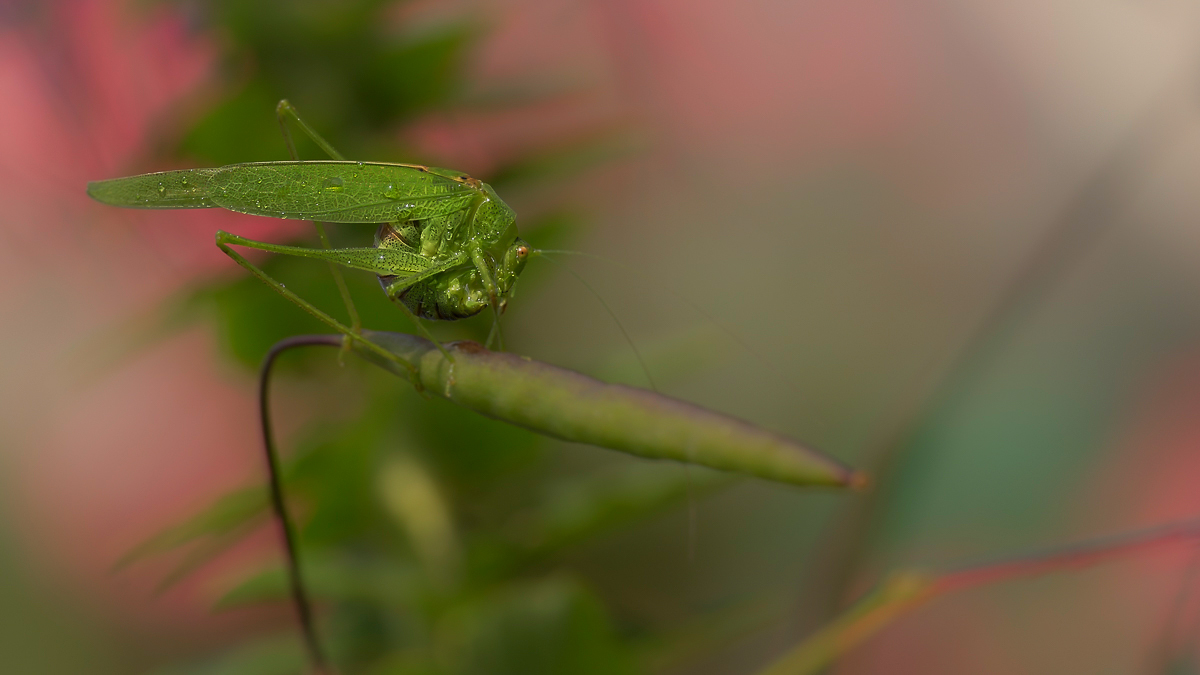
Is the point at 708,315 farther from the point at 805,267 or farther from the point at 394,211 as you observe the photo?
the point at 805,267

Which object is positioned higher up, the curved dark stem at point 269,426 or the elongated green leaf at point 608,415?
the elongated green leaf at point 608,415

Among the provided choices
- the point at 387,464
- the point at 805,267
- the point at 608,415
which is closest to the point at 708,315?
the point at 608,415

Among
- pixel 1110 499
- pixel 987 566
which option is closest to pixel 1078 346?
pixel 1110 499

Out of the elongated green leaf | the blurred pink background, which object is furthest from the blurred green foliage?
the elongated green leaf

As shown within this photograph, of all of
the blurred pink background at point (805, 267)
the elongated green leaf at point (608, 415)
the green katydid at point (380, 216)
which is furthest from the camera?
the blurred pink background at point (805, 267)

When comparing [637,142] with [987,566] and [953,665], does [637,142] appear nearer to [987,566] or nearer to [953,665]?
[987,566]

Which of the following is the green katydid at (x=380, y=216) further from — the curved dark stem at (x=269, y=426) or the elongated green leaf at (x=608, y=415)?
the elongated green leaf at (x=608, y=415)

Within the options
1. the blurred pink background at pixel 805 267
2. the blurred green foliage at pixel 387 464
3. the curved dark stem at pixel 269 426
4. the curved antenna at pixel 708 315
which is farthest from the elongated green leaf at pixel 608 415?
the blurred pink background at pixel 805 267

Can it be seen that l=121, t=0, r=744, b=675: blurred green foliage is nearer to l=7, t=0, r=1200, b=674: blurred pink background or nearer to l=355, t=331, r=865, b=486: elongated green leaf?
l=7, t=0, r=1200, b=674: blurred pink background
